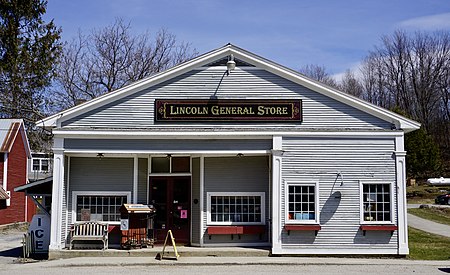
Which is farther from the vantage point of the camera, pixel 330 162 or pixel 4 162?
pixel 4 162

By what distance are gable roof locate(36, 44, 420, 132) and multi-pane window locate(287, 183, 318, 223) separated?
285 centimetres

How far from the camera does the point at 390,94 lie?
6738 cm

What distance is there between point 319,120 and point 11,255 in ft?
36.0

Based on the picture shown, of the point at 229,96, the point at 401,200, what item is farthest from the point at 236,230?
the point at 401,200

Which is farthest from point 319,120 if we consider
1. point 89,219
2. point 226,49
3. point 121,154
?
point 89,219

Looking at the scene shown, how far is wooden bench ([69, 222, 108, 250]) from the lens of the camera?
689 inches

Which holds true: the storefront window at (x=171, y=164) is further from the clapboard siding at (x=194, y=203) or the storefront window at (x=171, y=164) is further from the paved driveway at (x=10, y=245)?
→ the paved driveway at (x=10, y=245)

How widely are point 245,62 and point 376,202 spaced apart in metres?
5.83

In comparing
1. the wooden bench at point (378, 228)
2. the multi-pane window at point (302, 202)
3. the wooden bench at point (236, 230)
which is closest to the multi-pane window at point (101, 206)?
the wooden bench at point (236, 230)

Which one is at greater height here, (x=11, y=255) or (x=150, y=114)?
(x=150, y=114)

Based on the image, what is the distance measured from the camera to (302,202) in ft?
57.4

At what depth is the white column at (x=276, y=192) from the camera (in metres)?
17.1

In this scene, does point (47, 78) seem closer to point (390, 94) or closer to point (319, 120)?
point (319, 120)

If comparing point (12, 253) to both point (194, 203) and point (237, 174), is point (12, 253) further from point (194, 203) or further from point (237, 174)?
point (237, 174)
